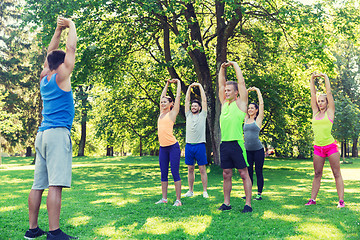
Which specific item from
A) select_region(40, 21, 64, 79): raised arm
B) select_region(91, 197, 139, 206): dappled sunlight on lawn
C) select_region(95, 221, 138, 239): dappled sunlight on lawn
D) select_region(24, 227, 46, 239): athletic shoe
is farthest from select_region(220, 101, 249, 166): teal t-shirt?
select_region(24, 227, 46, 239): athletic shoe

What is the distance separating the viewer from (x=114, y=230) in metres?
4.81

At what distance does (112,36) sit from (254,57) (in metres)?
8.24

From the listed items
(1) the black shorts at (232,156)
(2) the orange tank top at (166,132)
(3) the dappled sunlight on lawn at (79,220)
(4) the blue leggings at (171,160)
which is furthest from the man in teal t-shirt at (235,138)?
(3) the dappled sunlight on lawn at (79,220)

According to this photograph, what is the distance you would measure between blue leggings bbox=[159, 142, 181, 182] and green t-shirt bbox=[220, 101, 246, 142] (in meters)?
1.33

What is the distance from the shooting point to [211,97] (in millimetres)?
17250

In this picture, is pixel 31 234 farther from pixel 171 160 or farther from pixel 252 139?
pixel 252 139

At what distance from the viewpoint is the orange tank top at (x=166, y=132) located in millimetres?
7098

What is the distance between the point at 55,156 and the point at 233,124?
10.6ft

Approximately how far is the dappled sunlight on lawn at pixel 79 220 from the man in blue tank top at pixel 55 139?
0.72 m

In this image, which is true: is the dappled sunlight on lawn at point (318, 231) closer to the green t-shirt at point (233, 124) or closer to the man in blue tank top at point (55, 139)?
the green t-shirt at point (233, 124)

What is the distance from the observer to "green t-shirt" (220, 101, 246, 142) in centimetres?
606

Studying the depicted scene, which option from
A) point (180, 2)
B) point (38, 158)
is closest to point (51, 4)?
point (180, 2)

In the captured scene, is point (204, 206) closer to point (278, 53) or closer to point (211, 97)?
point (211, 97)

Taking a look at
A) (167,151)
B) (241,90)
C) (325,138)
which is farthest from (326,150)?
(167,151)
